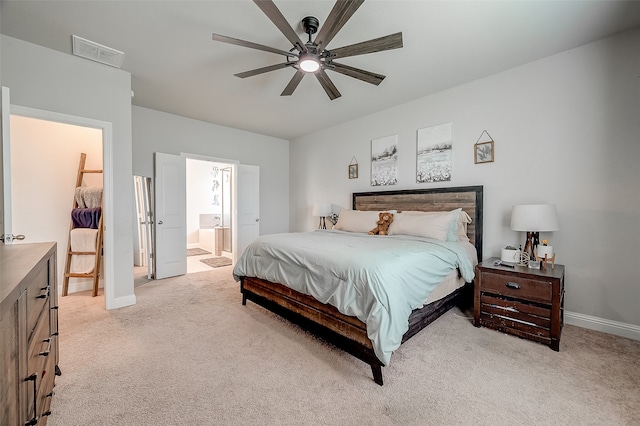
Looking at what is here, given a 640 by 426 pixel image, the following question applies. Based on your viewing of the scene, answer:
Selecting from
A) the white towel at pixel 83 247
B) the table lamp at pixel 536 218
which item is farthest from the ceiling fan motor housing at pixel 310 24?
the white towel at pixel 83 247

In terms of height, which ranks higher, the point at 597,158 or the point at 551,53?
the point at 551,53

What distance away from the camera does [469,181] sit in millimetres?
3307

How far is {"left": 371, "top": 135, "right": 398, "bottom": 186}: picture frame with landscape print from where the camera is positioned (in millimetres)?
4055

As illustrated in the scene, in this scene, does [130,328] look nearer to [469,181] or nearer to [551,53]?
[469,181]

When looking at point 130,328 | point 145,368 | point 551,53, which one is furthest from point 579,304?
point 130,328

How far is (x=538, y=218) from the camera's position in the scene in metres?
2.39

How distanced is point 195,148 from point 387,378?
4607 millimetres

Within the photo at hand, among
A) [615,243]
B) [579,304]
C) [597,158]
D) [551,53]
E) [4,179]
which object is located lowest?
[579,304]

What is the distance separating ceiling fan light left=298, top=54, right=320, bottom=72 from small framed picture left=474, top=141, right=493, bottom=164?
2.21m

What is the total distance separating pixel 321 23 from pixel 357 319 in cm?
238

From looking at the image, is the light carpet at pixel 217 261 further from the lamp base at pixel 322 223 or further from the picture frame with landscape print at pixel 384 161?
the picture frame with landscape print at pixel 384 161

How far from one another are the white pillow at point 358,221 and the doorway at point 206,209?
3563 millimetres

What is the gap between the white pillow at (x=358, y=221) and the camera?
3669 millimetres

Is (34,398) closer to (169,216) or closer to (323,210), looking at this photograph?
(169,216)
